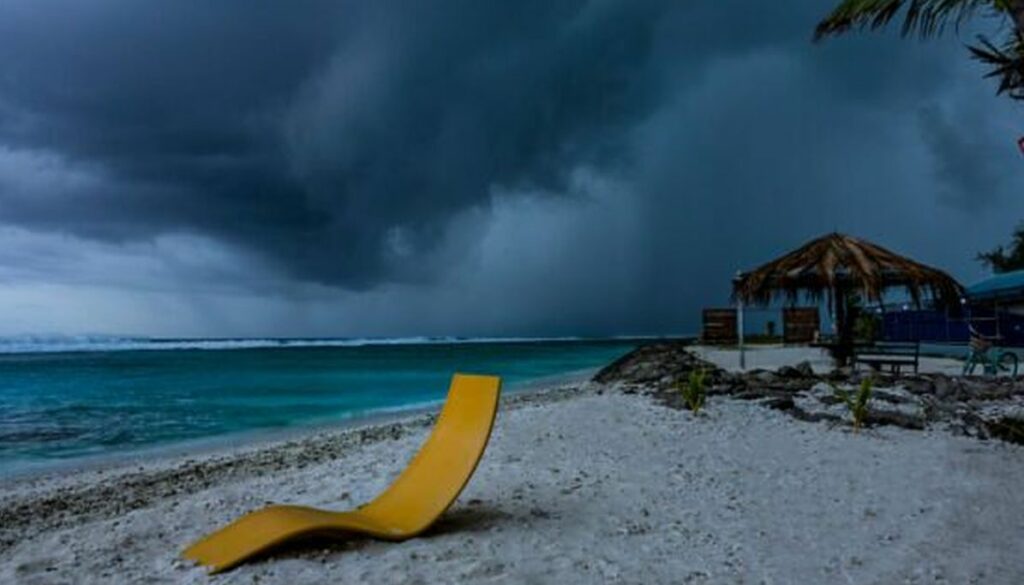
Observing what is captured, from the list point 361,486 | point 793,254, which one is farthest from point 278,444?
point 793,254

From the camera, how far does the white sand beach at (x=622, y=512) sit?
11.7 ft

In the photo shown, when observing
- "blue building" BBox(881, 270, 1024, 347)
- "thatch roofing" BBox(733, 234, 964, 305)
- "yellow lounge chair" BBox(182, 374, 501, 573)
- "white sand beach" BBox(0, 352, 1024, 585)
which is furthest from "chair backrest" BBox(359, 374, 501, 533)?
"blue building" BBox(881, 270, 1024, 347)

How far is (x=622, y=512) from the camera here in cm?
462

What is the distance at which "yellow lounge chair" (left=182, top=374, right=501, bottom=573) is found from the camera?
3869 mm

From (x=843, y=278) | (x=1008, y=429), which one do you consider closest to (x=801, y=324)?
(x=843, y=278)

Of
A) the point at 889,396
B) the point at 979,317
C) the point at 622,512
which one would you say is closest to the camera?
the point at 622,512

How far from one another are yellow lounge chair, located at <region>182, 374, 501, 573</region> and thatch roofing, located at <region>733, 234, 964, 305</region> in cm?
1081

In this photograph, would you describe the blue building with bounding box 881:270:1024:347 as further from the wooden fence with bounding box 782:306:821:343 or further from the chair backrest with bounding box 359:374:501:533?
the chair backrest with bounding box 359:374:501:533

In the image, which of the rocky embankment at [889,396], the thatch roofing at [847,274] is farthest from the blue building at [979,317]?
the rocky embankment at [889,396]

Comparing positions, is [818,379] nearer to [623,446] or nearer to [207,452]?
[623,446]

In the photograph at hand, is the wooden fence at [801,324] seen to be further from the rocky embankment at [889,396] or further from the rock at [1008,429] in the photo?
the rock at [1008,429]

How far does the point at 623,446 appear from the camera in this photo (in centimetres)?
709

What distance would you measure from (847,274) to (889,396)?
5302 mm

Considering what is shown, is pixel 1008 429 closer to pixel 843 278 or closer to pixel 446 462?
pixel 446 462
